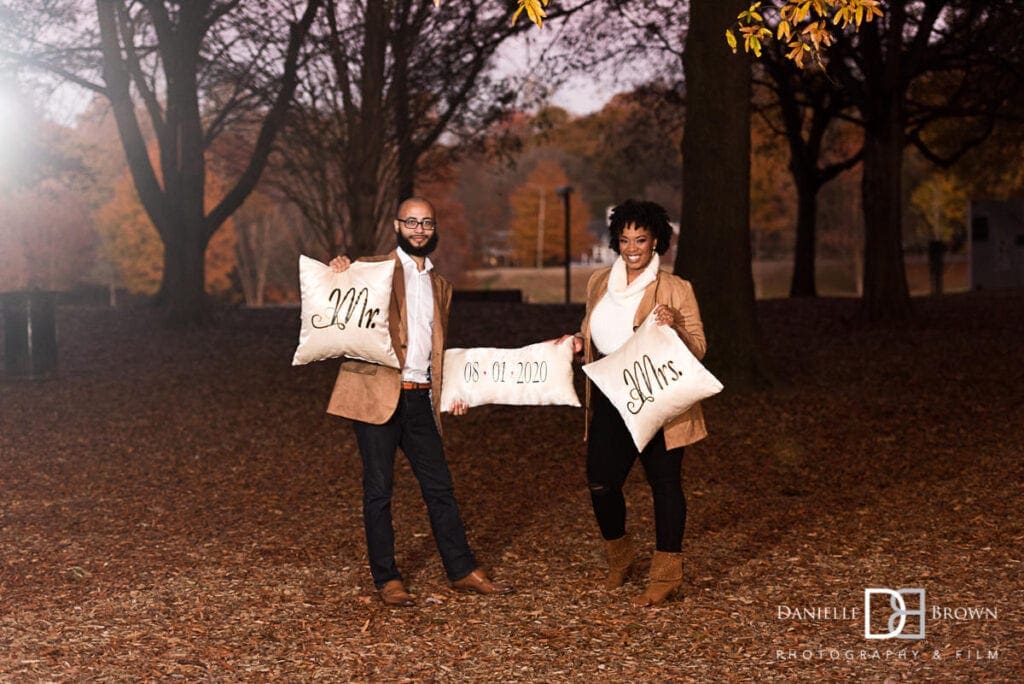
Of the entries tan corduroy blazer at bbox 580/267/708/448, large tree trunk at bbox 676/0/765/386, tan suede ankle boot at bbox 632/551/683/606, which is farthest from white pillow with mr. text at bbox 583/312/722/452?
large tree trunk at bbox 676/0/765/386

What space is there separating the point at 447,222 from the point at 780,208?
17.4 m

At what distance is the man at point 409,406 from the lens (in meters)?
6.05

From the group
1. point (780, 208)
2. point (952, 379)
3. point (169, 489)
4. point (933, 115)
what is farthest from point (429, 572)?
point (780, 208)

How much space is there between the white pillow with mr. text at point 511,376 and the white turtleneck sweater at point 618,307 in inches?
6.8

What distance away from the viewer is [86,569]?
23.7ft

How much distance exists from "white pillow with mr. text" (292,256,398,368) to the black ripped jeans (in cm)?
100

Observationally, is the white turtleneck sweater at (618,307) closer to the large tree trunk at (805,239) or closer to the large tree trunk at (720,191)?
the large tree trunk at (720,191)

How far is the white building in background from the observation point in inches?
1314

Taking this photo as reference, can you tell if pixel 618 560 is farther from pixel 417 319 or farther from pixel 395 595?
pixel 417 319

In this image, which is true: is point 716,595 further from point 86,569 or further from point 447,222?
point 447,222

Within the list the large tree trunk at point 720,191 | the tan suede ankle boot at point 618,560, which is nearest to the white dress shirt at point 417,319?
the tan suede ankle boot at point 618,560

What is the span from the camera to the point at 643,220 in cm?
596

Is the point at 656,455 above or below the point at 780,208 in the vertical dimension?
below
